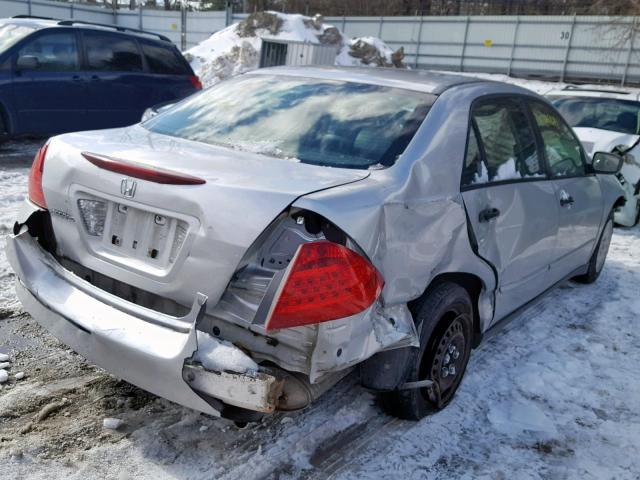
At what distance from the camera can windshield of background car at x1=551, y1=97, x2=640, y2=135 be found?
26.3ft

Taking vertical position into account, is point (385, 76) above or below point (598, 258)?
above

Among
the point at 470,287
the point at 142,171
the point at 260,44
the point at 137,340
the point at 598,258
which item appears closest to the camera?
the point at 137,340

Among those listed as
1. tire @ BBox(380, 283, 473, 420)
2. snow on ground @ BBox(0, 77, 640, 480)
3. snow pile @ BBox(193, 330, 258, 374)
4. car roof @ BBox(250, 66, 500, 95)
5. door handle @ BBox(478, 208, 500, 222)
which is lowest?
snow on ground @ BBox(0, 77, 640, 480)

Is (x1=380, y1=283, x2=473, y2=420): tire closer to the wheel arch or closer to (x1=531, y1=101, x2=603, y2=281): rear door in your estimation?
the wheel arch

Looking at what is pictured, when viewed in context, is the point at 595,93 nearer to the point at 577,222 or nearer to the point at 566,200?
Result: the point at 577,222

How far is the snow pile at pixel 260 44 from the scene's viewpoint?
67.8 ft

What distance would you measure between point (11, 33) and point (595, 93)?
812cm

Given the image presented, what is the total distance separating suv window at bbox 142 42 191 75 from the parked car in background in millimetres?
6179

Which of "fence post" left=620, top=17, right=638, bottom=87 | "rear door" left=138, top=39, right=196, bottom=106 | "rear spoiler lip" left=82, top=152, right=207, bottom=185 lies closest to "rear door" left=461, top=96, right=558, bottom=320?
"rear spoiler lip" left=82, top=152, right=207, bottom=185

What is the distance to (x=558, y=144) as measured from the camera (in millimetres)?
4266

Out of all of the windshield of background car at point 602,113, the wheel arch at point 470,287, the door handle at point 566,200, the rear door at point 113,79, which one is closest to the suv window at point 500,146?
the door handle at point 566,200

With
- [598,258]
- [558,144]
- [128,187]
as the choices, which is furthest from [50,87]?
[598,258]

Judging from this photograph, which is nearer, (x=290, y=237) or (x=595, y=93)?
(x=290, y=237)

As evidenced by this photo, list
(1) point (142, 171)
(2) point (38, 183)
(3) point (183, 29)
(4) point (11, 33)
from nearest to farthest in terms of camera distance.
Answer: (1) point (142, 171) < (2) point (38, 183) < (4) point (11, 33) < (3) point (183, 29)
